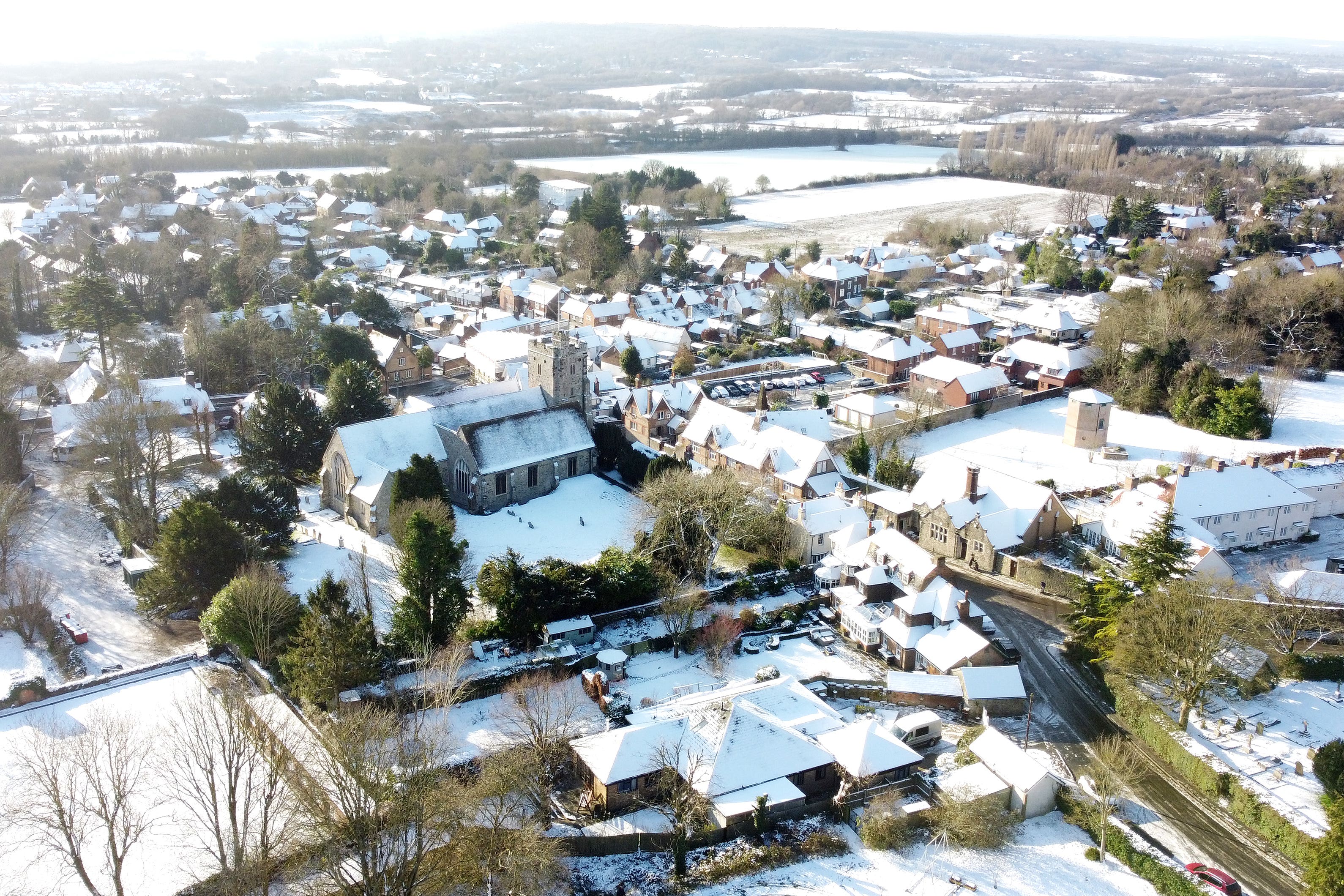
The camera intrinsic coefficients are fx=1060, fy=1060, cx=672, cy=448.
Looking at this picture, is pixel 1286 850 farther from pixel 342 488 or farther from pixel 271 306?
pixel 271 306

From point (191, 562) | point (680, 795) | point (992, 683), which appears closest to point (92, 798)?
point (191, 562)

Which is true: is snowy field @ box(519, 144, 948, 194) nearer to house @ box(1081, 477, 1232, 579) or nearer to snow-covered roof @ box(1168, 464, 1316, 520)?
snow-covered roof @ box(1168, 464, 1316, 520)

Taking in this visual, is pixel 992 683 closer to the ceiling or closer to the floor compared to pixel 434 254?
closer to the floor

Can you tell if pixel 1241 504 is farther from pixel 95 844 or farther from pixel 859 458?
pixel 95 844

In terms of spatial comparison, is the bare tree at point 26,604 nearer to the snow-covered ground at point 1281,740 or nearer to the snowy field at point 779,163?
the snow-covered ground at point 1281,740

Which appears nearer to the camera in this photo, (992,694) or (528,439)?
(992,694)

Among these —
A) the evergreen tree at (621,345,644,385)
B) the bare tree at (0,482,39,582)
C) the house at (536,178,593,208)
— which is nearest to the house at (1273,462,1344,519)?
the evergreen tree at (621,345,644,385)
